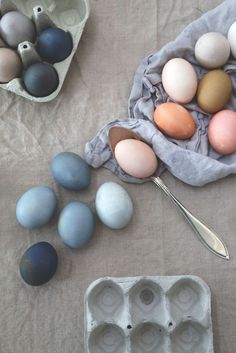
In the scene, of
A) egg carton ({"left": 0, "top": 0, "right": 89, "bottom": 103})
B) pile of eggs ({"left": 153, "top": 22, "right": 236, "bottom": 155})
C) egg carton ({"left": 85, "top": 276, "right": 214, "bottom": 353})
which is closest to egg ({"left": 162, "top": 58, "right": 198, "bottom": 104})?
pile of eggs ({"left": 153, "top": 22, "right": 236, "bottom": 155})

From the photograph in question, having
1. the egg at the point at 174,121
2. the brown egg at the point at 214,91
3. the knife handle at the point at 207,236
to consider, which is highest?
the brown egg at the point at 214,91

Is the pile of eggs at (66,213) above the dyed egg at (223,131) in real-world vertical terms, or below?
below

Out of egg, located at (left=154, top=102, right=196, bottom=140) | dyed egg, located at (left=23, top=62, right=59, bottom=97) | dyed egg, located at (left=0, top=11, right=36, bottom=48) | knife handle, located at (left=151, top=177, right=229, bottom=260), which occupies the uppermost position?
dyed egg, located at (left=0, top=11, right=36, bottom=48)

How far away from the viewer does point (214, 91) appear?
2.35 ft

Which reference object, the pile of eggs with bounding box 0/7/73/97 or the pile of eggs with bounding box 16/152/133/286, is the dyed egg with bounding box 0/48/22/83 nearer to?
the pile of eggs with bounding box 0/7/73/97

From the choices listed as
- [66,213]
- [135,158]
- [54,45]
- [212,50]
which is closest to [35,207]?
[66,213]

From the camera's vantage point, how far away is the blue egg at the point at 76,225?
67 centimetres

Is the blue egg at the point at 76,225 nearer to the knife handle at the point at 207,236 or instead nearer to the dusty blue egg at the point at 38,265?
the dusty blue egg at the point at 38,265

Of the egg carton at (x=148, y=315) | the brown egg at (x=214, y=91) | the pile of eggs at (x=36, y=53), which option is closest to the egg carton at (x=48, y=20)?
the pile of eggs at (x=36, y=53)

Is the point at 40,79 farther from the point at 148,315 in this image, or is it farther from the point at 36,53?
the point at 148,315

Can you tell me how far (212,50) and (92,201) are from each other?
303 mm

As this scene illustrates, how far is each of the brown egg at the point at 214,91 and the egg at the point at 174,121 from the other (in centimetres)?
3

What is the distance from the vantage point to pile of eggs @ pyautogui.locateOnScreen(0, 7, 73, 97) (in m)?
0.72

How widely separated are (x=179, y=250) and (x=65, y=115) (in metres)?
0.28
